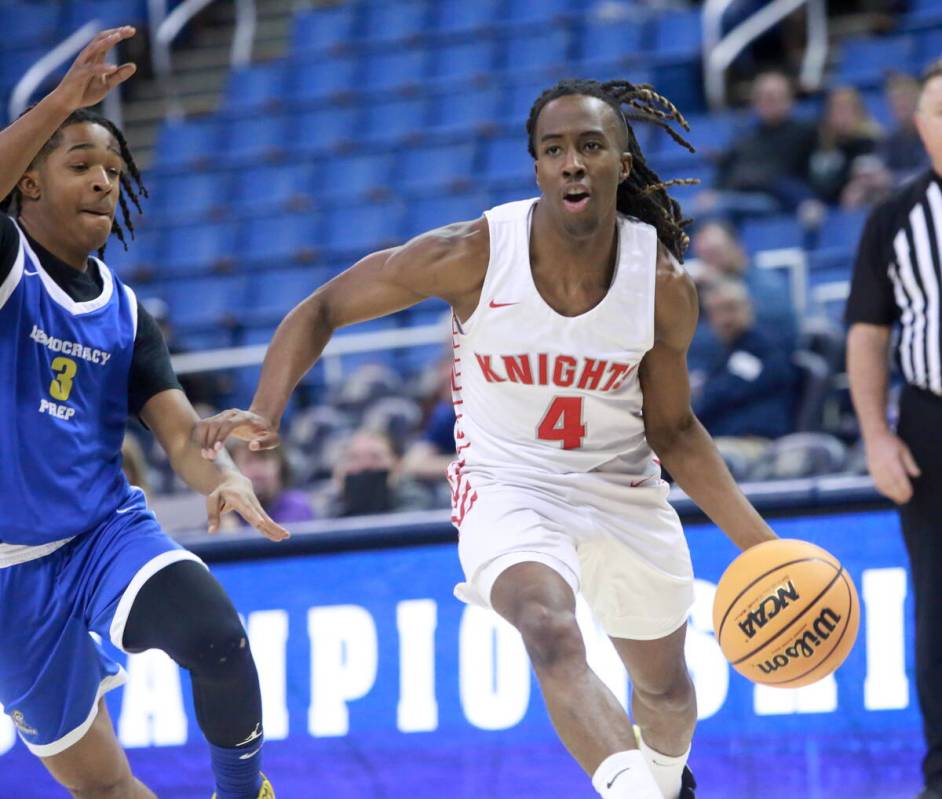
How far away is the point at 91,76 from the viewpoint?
3.72m

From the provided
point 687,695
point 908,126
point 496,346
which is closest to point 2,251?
point 496,346

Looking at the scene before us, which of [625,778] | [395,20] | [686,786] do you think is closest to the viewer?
[625,778]

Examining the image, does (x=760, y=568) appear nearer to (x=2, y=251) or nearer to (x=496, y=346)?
(x=496, y=346)

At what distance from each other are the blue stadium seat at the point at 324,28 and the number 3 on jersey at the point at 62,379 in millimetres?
9923

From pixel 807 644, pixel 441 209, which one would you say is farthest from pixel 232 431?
pixel 441 209

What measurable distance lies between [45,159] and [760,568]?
7.34ft

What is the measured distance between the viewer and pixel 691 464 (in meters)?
4.52

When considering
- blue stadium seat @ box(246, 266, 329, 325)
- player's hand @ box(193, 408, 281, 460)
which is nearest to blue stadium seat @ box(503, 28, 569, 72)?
blue stadium seat @ box(246, 266, 329, 325)

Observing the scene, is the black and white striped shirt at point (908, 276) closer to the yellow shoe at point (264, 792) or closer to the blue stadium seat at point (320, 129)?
the yellow shoe at point (264, 792)

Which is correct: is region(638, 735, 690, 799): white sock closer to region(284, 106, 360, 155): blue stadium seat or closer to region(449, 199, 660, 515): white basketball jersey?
region(449, 199, 660, 515): white basketball jersey

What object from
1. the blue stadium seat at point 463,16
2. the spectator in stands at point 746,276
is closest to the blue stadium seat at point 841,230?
the spectator in stands at point 746,276

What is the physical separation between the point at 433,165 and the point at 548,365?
311 inches

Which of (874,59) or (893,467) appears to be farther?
(874,59)

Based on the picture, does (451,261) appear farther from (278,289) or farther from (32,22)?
(32,22)
